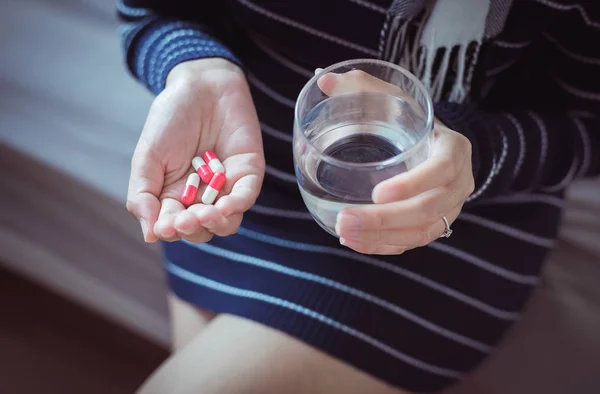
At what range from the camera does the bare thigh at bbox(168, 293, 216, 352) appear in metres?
0.86

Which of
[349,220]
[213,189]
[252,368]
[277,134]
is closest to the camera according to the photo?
[349,220]

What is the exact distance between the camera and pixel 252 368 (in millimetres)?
744

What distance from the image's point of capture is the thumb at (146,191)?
62 centimetres

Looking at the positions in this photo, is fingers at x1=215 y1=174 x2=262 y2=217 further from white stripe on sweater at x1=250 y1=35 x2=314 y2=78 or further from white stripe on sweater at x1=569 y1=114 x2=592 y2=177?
white stripe on sweater at x1=569 y1=114 x2=592 y2=177

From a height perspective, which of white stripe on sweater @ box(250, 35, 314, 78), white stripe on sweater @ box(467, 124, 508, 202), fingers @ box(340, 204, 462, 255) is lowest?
white stripe on sweater @ box(467, 124, 508, 202)

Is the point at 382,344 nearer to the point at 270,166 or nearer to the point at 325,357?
the point at 325,357

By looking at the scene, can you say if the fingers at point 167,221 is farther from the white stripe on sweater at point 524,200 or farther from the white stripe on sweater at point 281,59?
the white stripe on sweater at point 524,200

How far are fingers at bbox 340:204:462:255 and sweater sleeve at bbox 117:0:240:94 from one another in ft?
1.03

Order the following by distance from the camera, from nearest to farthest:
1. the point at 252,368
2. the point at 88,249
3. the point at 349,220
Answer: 1. the point at 349,220
2. the point at 252,368
3. the point at 88,249

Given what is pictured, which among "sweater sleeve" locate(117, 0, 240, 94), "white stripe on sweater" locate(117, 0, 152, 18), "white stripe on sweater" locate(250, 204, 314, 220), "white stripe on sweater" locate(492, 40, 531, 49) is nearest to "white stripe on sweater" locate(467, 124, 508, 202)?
→ "white stripe on sweater" locate(492, 40, 531, 49)

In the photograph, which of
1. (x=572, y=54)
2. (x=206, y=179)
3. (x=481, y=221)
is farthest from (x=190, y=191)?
(x=572, y=54)

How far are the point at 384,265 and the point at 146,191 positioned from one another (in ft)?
1.00

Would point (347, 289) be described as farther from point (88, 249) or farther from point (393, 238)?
point (88, 249)

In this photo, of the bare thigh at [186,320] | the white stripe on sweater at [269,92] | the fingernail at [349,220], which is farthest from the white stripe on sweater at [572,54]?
the bare thigh at [186,320]
